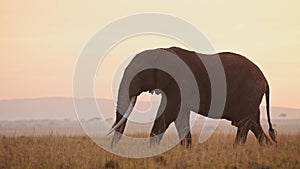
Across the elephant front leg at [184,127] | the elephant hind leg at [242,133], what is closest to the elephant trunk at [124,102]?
the elephant front leg at [184,127]

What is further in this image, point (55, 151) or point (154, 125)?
point (154, 125)

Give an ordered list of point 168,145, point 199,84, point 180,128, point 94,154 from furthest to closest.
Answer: point 199,84
point 180,128
point 168,145
point 94,154

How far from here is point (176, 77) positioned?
14.3m

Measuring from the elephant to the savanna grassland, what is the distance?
117 centimetres

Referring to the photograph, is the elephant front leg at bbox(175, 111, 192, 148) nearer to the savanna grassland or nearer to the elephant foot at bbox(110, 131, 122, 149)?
the savanna grassland

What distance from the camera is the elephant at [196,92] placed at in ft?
44.2

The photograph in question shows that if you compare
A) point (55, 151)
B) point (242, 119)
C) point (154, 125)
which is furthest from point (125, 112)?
point (242, 119)

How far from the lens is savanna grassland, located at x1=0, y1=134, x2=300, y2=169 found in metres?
9.99

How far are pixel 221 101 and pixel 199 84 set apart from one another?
0.66m

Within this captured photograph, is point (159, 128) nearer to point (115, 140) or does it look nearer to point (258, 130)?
point (115, 140)

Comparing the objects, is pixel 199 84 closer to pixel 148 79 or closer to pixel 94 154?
pixel 148 79

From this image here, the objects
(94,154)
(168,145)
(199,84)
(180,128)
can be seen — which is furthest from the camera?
(199,84)

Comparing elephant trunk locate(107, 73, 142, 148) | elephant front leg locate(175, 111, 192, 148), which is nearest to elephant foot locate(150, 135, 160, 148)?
elephant front leg locate(175, 111, 192, 148)

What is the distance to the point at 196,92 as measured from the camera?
572 inches
